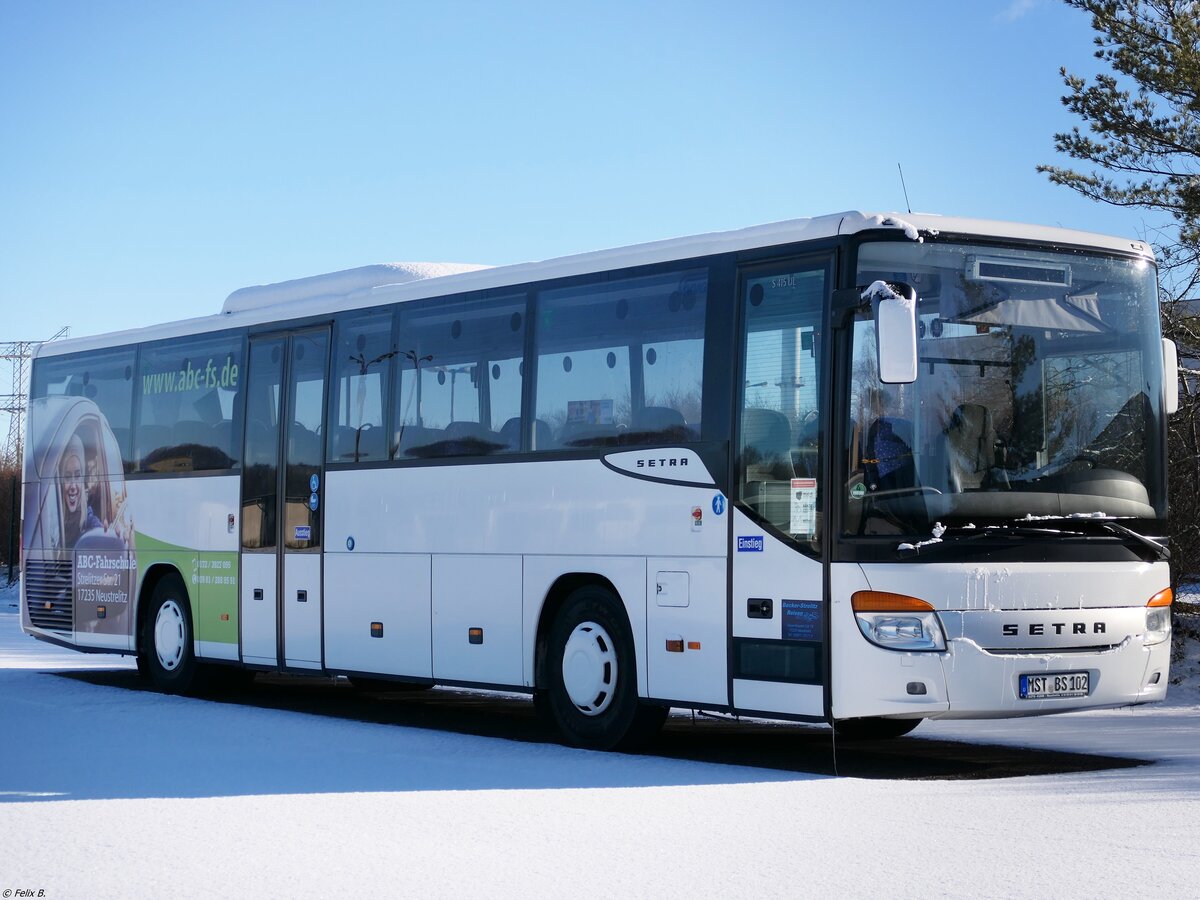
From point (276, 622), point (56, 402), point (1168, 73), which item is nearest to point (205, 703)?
point (276, 622)

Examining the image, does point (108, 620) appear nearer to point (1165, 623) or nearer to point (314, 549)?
point (314, 549)

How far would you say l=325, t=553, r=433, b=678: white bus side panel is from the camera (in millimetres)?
14445

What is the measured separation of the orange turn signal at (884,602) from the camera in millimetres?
10648

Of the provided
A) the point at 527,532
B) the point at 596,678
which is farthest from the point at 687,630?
the point at 527,532

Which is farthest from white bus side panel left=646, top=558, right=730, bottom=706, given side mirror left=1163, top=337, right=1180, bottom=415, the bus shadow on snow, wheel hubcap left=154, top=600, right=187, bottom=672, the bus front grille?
the bus front grille

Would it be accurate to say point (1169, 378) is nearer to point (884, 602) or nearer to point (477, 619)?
point (884, 602)

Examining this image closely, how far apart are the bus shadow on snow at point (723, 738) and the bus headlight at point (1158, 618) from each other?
927 mm

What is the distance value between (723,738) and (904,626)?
12.8 ft

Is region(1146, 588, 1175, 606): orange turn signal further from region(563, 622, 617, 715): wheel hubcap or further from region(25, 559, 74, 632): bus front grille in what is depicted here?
region(25, 559, 74, 632): bus front grille

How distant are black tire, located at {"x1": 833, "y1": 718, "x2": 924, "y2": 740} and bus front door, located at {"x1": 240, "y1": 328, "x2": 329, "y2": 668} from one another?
16.0 feet

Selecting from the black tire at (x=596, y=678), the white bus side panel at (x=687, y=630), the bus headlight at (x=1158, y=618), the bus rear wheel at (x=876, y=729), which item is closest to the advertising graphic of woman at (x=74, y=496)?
the black tire at (x=596, y=678)

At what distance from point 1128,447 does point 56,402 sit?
12.9m

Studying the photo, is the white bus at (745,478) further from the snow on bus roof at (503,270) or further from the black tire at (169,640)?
the black tire at (169,640)

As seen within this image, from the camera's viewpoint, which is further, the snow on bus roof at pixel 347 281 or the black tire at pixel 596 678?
the snow on bus roof at pixel 347 281
